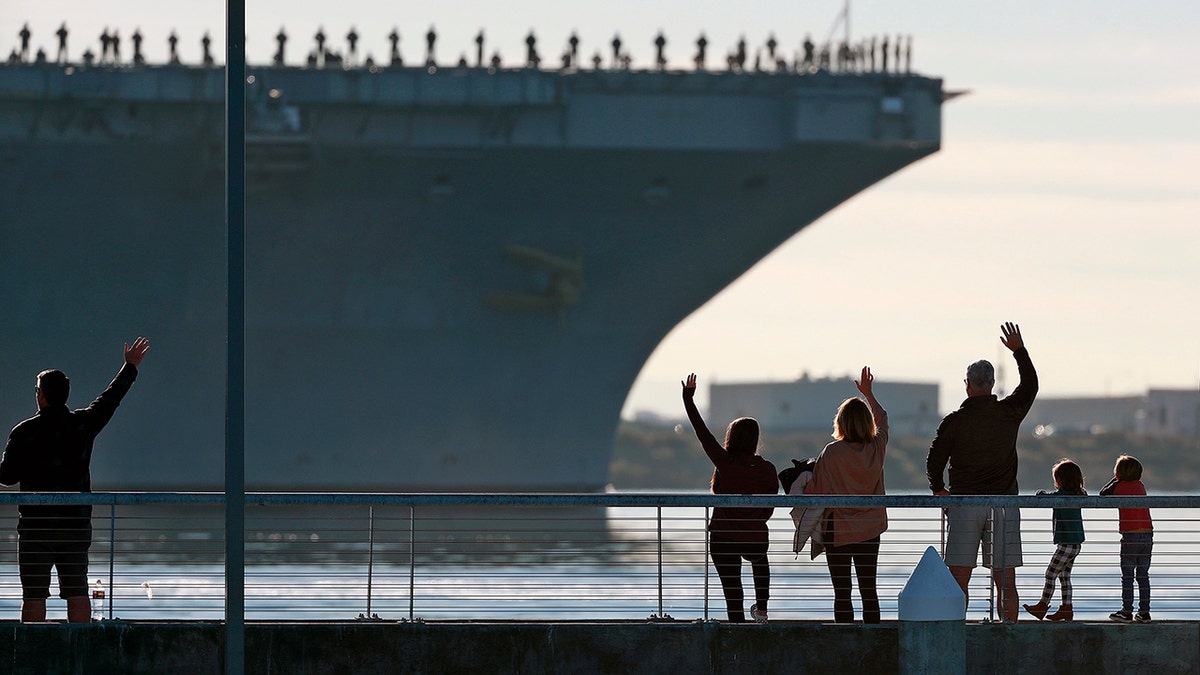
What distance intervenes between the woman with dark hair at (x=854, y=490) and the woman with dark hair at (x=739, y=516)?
295mm

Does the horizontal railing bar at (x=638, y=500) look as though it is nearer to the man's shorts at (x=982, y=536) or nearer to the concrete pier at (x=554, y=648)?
the man's shorts at (x=982, y=536)

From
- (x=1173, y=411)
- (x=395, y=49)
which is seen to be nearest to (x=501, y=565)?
(x=395, y=49)

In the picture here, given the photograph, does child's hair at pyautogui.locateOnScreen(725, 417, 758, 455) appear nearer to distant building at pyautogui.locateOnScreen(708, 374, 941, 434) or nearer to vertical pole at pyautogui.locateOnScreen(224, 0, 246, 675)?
vertical pole at pyautogui.locateOnScreen(224, 0, 246, 675)

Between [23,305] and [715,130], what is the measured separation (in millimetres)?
13163

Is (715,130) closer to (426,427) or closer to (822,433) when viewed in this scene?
(426,427)

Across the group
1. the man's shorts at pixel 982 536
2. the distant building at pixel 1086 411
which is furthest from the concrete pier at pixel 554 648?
the distant building at pixel 1086 411

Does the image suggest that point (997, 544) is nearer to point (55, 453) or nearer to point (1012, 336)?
point (1012, 336)

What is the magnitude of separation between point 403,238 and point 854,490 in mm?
27955

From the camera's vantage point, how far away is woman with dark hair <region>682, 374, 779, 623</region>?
1003 cm

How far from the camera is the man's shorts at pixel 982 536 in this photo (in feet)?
33.2

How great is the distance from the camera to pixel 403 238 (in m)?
37.5

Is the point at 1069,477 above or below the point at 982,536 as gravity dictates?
above

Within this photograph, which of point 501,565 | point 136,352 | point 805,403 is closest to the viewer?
point 136,352

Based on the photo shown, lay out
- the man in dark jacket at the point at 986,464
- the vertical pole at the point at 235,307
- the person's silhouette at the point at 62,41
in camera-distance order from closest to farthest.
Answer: the vertical pole at the point at 235,307 → the man in dark jacket at the point at 986,464 → the person's silhouette at the point at 62,41
